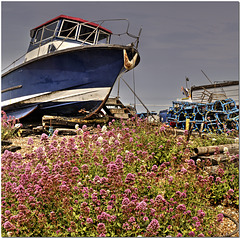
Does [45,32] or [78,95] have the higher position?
[45,32]

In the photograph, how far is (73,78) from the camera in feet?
34.5

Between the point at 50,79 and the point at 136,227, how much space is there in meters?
9.13

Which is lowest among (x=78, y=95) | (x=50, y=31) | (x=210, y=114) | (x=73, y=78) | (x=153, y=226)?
(x=153, y=226)

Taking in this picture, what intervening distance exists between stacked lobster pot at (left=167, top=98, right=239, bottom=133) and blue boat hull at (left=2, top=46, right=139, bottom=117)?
3.73 m

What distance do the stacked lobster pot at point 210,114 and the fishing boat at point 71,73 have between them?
11.9 feet

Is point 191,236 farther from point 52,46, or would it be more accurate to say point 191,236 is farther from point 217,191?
point 52,46

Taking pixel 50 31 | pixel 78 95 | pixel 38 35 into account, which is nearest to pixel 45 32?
pixel 50 31

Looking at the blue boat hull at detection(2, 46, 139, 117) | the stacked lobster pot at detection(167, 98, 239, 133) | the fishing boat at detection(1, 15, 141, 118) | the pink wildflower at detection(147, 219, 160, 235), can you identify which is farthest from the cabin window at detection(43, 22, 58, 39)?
the pink wildflower at detection(147, 219, 160, 235)

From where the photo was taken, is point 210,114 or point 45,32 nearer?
point 45,32

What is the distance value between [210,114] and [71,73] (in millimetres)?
6585

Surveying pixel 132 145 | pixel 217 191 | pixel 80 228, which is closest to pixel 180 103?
pixel 132 145

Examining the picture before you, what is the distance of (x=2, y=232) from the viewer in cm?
266

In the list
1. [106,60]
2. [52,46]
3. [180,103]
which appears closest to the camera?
[106,60]

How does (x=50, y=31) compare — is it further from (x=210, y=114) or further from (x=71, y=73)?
(x=210, y=114)
